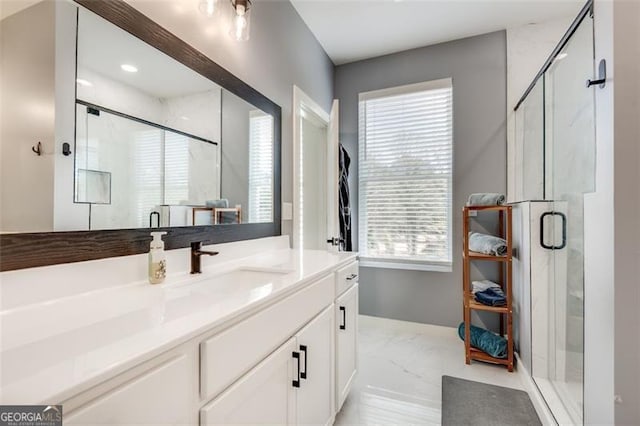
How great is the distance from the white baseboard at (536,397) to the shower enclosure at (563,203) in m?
0.03

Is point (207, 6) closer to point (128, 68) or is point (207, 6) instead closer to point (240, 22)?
point (240, 22)

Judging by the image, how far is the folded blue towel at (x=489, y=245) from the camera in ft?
7.27

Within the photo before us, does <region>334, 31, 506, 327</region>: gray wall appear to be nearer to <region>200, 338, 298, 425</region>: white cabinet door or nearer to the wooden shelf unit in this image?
the wooden shelf unit

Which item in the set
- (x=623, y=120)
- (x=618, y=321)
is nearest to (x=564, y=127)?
(x=623, y=120)

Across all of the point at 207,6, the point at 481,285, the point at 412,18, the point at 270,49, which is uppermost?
the point at 412,18

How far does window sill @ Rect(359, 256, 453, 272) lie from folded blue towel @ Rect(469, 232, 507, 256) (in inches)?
17.4

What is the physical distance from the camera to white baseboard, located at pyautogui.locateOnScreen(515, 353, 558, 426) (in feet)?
5.22

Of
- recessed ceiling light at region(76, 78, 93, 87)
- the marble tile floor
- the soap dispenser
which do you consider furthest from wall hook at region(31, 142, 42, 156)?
the marble tile floor

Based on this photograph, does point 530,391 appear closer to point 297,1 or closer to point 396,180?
point 396,180

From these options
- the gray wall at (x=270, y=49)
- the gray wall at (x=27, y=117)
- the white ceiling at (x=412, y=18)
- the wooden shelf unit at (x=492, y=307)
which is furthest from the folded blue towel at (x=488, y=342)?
the gray wall at (x=27, y=117)

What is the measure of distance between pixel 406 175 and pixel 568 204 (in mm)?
1385

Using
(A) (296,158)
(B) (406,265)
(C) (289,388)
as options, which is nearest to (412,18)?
(A) (296,158)

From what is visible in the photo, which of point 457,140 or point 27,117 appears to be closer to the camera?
point 27,117

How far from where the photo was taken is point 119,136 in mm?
1039
